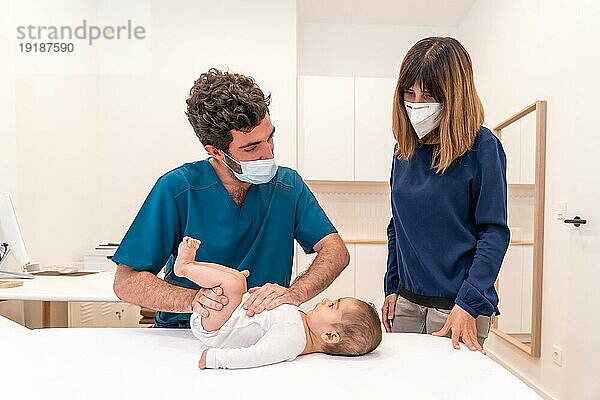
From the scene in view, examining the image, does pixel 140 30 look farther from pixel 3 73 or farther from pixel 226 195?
pixel 226 195

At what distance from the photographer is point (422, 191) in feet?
5.20

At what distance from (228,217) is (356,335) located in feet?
1.67

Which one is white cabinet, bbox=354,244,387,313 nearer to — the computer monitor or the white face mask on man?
the computer monitor

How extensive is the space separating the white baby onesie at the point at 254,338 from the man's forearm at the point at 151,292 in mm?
75

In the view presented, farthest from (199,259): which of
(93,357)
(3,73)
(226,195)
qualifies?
(3,73)

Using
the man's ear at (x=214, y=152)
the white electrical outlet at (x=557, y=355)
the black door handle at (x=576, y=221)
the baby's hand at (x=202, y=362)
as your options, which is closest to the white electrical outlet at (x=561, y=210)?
the black door handle at (x=576, y=221)

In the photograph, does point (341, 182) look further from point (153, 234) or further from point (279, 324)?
point (279, 324)

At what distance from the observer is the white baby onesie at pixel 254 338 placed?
4.08ft

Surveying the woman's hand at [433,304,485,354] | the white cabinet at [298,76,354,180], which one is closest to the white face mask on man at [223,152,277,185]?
the woman's hand at [433,304,485,354]

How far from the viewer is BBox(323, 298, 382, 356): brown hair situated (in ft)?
4.40

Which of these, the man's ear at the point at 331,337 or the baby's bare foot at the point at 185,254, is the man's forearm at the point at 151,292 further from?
the man's ear at the point at 331,337

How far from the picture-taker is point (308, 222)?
173cm
